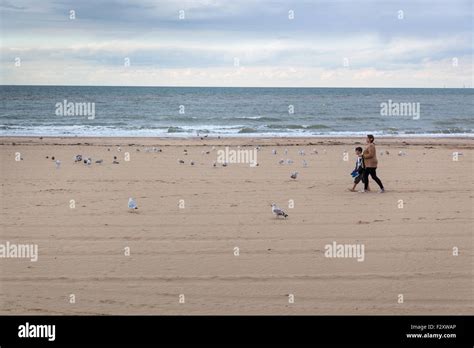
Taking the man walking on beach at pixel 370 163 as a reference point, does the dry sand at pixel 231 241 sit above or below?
below

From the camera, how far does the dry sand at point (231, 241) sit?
24.1ft

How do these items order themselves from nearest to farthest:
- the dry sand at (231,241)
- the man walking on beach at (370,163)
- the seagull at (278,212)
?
1. the dry sand at (231,241)
2. the seagull at (278,212)
3. the man walking on beach at (370,163)

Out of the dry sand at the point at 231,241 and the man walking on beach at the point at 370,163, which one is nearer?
the dry sand at the point at 231,241

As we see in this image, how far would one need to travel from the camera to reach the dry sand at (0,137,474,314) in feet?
24.1

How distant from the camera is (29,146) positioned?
85.7ft

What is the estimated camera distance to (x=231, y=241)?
9.82 m

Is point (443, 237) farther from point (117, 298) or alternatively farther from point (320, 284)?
point (117, 298)

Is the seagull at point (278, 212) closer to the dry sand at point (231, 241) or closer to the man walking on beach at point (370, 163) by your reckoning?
the dry sand at point (231, 241)

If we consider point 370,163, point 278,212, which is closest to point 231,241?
point 278,212

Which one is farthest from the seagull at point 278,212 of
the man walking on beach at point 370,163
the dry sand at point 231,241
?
the man walking on beach at point 370,163

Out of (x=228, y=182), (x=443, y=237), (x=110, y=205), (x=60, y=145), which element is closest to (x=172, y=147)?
(x=60, y=145)

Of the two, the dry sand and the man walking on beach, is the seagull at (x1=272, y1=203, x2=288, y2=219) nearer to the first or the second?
the dry sand
